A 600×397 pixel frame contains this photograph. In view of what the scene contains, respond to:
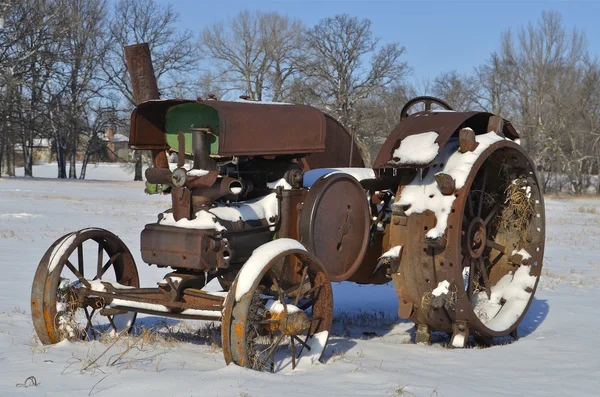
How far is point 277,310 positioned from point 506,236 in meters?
2.65

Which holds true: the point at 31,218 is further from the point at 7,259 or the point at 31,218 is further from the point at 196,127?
the point at 196,127

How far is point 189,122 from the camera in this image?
463 cm

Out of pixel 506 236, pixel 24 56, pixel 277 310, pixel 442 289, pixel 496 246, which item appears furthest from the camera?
pixel 24 56

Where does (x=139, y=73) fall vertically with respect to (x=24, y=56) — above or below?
below

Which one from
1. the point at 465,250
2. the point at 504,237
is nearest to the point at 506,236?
the point at 504,237

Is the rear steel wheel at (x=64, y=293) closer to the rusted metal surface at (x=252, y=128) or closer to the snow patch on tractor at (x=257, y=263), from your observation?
the rusted metal surface at (x=252, y=128)

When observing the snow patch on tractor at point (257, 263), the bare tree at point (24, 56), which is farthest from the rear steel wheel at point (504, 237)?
the bare tree at point (24, 56)

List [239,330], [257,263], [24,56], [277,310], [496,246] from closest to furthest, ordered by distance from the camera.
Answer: [239,330] → [257,263] → [277,310] → [496,246] → [24,56]

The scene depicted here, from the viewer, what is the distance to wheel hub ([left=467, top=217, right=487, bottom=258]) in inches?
208

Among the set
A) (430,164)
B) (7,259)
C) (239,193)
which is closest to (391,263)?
(430,164)

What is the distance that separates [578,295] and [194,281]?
193 inches

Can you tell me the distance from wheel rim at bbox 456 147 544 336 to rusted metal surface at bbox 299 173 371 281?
0.94m

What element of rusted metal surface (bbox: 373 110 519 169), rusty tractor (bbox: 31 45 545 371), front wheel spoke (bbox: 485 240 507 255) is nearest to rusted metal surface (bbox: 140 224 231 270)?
rusty tractor (bbox: 31 45 545 371)

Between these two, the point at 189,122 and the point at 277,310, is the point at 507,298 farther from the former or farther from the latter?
the point at 189,122
